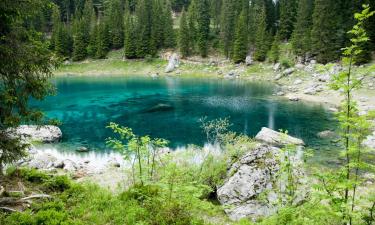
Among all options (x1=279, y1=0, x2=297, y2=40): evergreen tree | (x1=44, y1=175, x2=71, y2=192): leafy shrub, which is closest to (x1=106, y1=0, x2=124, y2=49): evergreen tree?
(x1=279, y1=0, x2=297, y2=40): evergreen tree

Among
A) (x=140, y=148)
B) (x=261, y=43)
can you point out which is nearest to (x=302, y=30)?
(x=261, y=43)

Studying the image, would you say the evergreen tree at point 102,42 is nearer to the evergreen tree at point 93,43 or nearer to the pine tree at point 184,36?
the evergreen tree at point 93,43

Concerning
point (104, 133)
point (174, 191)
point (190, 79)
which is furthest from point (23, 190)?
point (190, 79)

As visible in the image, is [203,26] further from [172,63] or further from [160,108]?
[160,108]

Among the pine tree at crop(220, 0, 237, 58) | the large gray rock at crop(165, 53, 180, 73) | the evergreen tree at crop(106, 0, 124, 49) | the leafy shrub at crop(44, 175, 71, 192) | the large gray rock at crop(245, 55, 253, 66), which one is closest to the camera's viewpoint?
the leafy shrub at crop(44, 175, 71, 192)

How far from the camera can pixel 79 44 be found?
92000 millimetres

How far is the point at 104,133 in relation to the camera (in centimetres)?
3066

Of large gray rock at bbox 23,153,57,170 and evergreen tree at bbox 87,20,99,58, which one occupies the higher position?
evergreen tree at bbox 87,20,99,58

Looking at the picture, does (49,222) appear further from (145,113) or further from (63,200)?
(145,113)

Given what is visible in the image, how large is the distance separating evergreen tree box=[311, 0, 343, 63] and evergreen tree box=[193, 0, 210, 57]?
3141cm

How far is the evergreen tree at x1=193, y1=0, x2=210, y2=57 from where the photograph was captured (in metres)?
86.8

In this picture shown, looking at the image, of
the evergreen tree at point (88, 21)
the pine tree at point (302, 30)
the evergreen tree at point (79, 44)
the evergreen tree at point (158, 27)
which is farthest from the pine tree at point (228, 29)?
the evergreen tree at point (79, 44)

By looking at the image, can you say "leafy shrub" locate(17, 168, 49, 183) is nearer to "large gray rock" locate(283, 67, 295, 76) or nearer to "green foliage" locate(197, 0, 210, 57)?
"large gray rock" locate(283, 67, 295, 76)

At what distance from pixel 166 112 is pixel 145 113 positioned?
2.76 meters
